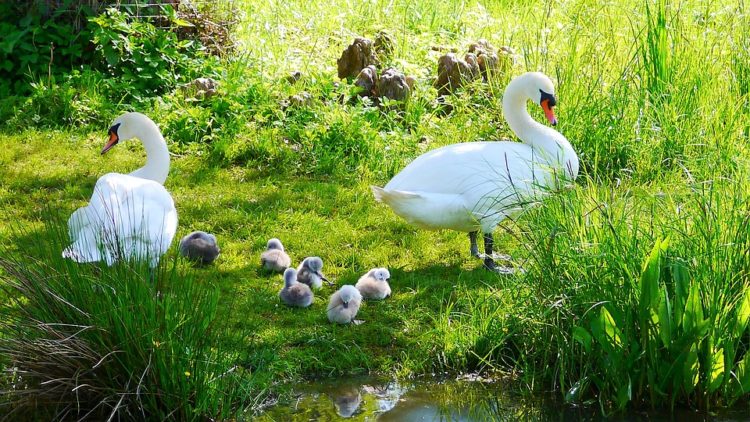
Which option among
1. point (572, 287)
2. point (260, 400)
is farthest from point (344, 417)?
point (572, 287)

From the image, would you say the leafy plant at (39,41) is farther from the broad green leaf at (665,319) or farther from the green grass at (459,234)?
the broad green leaf at (665,319)

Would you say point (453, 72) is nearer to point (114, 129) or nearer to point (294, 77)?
point (294, 77)

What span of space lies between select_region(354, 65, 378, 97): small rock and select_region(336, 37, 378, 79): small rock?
365 mm

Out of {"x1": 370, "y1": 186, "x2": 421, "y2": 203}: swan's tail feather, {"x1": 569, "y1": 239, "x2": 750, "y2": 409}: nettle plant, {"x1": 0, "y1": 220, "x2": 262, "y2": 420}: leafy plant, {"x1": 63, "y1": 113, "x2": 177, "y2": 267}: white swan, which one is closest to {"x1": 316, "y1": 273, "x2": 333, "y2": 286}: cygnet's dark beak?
{"x1": 370, "y1": 186, "x2": 421, "y2": 203}: swan's tail feather

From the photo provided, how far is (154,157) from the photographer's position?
23.4 ft

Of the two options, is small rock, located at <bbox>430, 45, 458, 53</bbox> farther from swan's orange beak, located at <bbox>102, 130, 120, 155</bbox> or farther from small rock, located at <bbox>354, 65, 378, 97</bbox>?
swan's orange beak, located at <bbox>102, 130, 120, 155</bbox>

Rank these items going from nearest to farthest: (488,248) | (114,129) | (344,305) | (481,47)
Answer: (344,305) → (488,248) → (114,129) → (481,47)

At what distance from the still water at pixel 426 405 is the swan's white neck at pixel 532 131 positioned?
6.88ft

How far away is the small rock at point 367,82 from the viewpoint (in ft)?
31.3

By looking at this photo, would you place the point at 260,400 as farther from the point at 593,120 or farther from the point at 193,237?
the point at 593,120

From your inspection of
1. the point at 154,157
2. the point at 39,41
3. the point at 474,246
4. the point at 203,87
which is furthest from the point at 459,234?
the point at 39,41

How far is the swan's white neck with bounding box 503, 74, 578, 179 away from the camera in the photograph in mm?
6906

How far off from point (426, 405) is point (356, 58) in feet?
18.1

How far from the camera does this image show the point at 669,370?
466 centimetres
